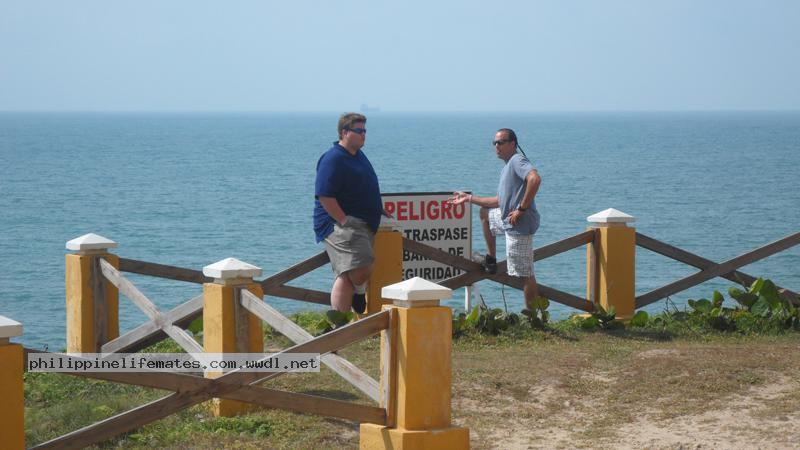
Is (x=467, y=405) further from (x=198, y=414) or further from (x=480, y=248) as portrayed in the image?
(x=480, y=248)

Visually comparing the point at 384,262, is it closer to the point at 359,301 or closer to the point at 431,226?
the point at 359,301

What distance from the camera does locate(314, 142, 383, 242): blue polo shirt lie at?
10102 millimetres

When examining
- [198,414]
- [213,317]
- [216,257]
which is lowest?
[216,257]

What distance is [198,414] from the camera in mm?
8453

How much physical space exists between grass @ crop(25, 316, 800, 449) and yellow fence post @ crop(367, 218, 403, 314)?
1.65 ft

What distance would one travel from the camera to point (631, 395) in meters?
8.96

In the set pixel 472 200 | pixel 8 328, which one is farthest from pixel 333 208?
pixel 8 328

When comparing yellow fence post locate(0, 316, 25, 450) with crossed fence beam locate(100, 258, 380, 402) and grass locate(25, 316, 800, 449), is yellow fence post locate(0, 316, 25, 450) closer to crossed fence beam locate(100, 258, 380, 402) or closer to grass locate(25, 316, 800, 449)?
grass locate(25, 316, 800, 449)

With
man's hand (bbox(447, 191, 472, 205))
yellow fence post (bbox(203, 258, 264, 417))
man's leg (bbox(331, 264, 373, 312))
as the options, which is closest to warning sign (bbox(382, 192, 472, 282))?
man's hand (bbox(447, 191, 472, 205))

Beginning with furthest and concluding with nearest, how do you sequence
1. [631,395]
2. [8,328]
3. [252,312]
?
[631,395] < [252,312] < [8,328]

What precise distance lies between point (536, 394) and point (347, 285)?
2.24 m

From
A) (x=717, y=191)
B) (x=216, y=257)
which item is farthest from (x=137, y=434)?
(x=717, y=191)

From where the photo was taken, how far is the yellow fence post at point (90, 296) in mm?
10633

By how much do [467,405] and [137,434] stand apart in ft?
7.64
